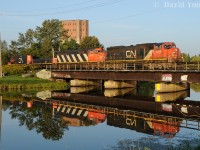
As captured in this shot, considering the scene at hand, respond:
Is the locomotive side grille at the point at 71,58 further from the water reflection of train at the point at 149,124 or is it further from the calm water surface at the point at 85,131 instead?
the water reflection of train at the point at 149,124

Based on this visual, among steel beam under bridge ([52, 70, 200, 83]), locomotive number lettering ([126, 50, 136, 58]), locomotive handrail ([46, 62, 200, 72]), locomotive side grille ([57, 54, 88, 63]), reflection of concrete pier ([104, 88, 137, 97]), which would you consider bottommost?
reflection of concrete pier ([104, 88, 137, 97])

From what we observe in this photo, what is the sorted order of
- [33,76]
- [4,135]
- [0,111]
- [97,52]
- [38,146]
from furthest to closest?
1. [33,76]
2. [97,52]
3. [0,111]
4. [4,135]
5. [38,146]

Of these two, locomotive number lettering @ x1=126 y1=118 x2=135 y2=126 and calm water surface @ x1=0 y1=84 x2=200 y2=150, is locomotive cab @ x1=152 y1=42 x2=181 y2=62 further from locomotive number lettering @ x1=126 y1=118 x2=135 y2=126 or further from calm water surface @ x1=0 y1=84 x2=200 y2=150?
locomotive number lettering @ x1=126 y1=118 x2=135 y2=126

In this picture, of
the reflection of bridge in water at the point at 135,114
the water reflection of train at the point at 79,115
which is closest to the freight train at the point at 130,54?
the reflection of bridge in water at the point at 135,114

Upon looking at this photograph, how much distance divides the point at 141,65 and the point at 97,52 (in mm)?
11747

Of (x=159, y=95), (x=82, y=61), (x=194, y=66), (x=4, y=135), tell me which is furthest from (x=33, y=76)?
(x=4, y=135)

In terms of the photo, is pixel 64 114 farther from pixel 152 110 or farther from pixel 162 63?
pixel 162 63

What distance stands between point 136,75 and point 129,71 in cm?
122

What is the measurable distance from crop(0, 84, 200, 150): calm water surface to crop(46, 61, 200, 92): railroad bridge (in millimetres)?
8296

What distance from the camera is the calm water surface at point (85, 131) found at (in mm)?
19094

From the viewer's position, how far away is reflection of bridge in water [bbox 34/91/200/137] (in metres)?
23.7

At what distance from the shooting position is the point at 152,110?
31.1 meters

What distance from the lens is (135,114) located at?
94.9 feet

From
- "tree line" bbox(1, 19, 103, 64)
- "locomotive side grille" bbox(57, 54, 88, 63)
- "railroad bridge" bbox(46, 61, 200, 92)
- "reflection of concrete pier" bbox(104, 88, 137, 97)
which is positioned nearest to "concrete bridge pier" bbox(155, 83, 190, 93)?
"railroad bridge" bbox(46, 61, 200, 92)
